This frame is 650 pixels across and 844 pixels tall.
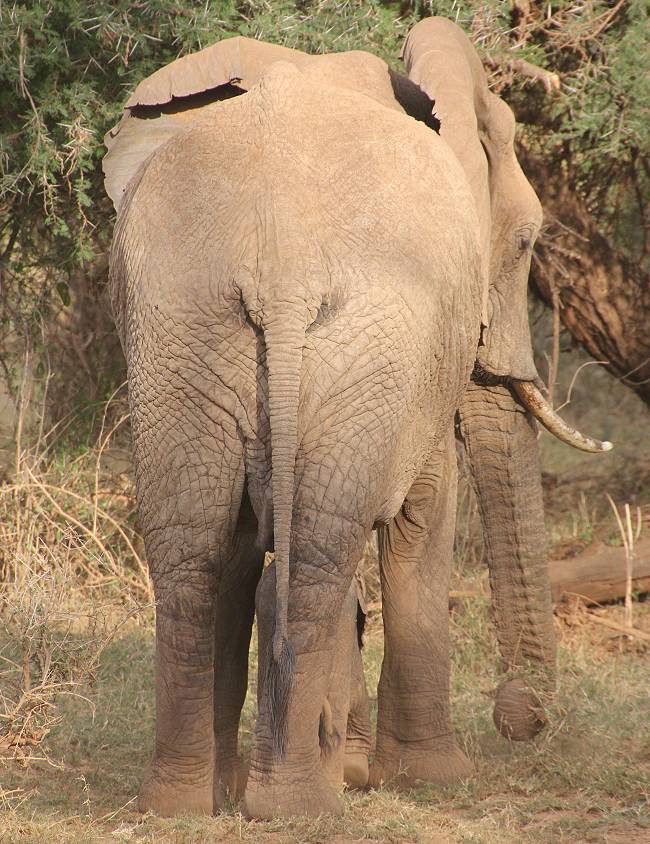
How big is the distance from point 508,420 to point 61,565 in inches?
103

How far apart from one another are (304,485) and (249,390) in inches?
11.1

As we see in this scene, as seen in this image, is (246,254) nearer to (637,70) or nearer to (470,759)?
(470,759)

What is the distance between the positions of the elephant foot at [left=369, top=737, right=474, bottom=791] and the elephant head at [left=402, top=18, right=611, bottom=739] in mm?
388

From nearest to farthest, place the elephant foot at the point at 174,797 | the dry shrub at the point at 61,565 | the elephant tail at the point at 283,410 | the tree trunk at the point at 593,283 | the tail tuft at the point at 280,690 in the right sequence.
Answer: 1. the elephant tail at the point at 283,410
2. the tail tuft at the point at 280,690
3. the elephant foot at the point at 174,797
4. the dry shrub at the point at 61,565
5. the tree trunk at the point at 593,283

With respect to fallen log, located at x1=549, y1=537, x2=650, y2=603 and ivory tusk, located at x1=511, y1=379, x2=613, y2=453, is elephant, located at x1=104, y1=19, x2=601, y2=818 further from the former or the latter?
fallen log, located at x1=549, y1=537, x2=650, y2=603

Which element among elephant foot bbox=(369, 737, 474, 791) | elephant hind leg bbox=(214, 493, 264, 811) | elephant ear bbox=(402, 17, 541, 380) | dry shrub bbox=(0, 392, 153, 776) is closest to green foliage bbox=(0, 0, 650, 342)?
dry shrub bbox=(0, 392, 153, 776)

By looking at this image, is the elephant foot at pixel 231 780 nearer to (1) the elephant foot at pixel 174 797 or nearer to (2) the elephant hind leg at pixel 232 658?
(2) the elephant hind leg at pixel 232 658

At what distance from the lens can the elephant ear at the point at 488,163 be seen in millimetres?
4297

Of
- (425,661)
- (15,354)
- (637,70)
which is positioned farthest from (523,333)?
(15,354)

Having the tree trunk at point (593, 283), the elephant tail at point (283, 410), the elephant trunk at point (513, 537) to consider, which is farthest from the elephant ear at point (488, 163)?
the tree trunk at point (593, 283)

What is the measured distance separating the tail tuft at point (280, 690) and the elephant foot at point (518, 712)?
1486 mm

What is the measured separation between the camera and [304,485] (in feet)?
11.5

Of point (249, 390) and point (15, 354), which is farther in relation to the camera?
point (15, 354)

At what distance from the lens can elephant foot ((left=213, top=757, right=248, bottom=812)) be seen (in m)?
4.27
